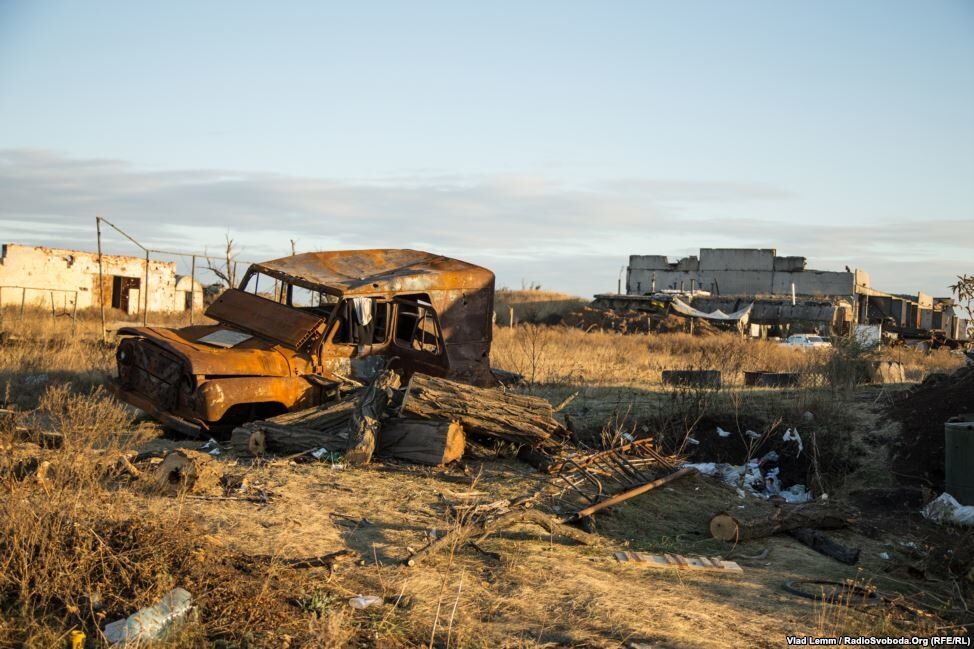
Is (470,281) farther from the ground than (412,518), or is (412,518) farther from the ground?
(470,281)

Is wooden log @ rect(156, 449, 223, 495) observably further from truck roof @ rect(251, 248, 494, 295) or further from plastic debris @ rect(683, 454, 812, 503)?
plastic debris @ rect(683, 454, 812, 503)

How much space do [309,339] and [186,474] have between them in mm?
3160

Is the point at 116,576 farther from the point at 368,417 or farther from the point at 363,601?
the point at 368,417

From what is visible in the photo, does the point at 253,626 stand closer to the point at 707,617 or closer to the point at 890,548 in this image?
the point at 707,617

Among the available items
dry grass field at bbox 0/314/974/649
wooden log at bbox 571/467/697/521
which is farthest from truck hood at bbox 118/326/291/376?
wooden log at bbox 571/467/697/521

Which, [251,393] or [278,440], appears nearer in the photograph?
[278,440]

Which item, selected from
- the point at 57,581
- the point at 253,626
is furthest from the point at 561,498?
the point at 57,581

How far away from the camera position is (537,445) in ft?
29.9

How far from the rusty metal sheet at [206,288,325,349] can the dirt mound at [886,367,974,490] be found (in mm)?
6795

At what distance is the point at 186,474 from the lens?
6645 mm

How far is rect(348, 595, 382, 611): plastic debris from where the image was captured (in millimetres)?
4652

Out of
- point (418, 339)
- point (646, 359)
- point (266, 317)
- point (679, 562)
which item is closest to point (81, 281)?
point (646, 359)

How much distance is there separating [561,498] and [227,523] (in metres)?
2.92

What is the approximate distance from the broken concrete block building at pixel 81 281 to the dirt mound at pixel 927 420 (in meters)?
24.7
